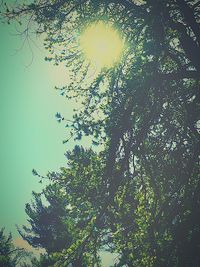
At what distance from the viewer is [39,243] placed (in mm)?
23828

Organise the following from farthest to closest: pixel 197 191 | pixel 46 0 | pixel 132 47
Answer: pixel 46 0
pixel 132 47
pixel 197 191

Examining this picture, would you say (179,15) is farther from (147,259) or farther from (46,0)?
(147,259)

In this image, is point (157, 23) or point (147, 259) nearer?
point (147, 259)

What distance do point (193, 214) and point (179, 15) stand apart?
5.94 m

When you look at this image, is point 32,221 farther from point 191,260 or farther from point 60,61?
point 191,260

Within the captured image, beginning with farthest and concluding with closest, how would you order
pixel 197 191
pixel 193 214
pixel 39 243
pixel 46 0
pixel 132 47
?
pixel 39 243, pixel 46 0, pixel 132 47, pixel 197 191, pixel 193 214

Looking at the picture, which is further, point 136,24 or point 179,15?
point 179,15

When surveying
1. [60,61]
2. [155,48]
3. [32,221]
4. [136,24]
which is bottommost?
[155,48]

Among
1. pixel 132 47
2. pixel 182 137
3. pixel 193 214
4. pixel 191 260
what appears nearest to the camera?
pixel 191 260

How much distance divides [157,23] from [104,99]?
Answer: 2211 mm

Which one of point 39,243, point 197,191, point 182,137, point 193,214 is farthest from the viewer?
point 39,243

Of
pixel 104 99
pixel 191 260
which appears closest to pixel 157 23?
pixel 104 99

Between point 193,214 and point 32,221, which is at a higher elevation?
point 32,221

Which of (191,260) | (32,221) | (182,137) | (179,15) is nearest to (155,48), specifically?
(182,137)
